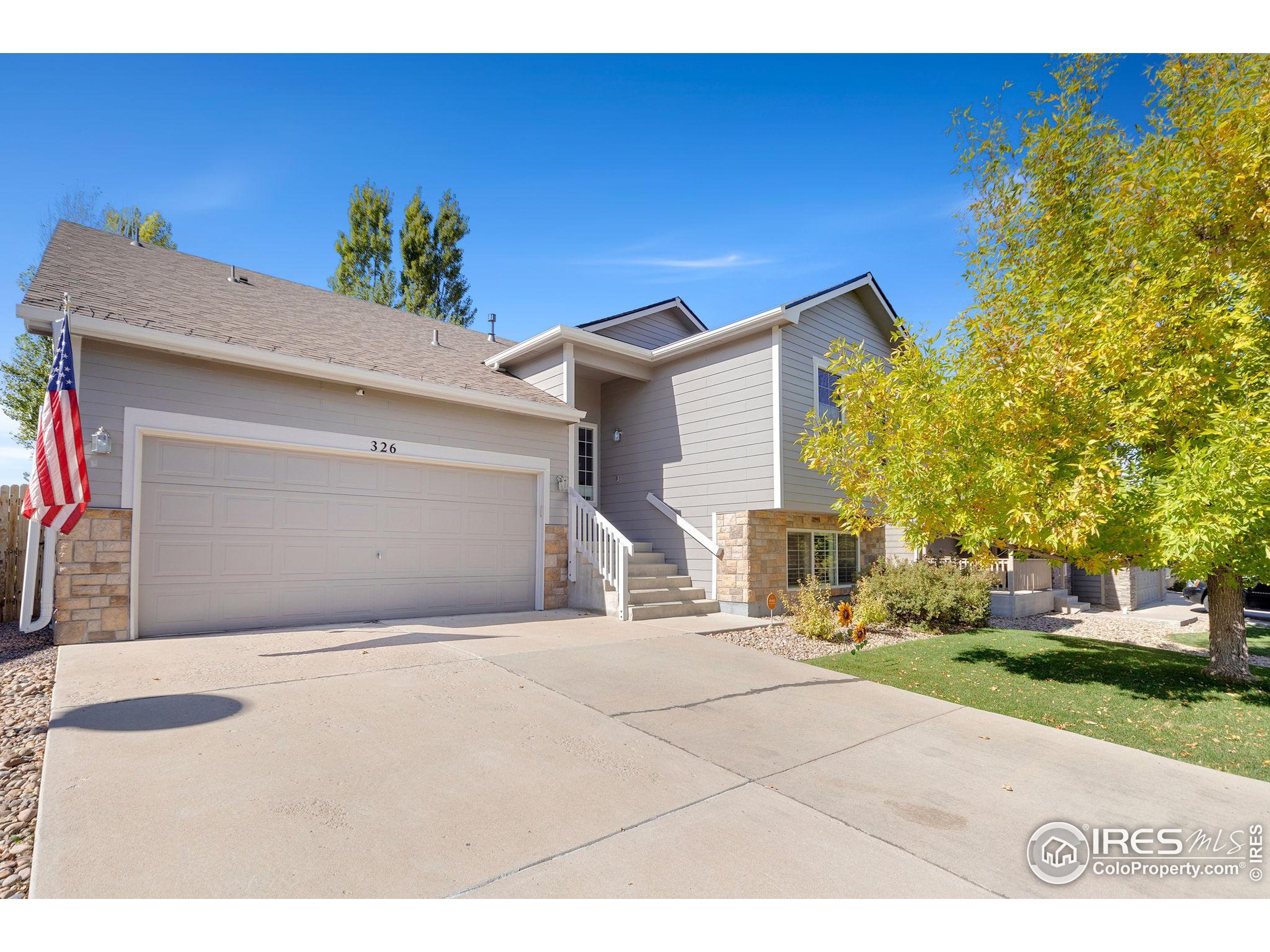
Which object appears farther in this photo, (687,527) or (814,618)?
(687,527)

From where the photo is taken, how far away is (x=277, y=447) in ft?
25.4

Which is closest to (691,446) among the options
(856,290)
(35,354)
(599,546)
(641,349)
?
(641,349)

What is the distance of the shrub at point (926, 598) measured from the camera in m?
9.52

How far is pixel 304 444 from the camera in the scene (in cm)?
789

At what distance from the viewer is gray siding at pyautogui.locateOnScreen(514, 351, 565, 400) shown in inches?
428

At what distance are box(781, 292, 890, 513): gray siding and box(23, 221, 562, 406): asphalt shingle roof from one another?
A: 3.84 meters

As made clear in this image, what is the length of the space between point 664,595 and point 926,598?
4.04m

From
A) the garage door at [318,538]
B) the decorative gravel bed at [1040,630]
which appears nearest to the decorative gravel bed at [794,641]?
the decorative gravel bed at [1040,630]

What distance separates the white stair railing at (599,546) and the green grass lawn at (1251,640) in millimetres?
8411

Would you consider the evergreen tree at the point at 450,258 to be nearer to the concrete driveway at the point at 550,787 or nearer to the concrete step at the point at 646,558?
the concrete step at the point at 646,558

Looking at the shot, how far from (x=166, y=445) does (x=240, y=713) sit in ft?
14.0

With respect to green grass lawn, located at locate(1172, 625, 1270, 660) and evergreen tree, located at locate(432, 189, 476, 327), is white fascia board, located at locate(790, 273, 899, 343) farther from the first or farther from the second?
evergreen tree, located at locate(432, 189, 476, 327)

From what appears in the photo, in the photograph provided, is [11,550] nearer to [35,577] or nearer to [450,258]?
[35,577]

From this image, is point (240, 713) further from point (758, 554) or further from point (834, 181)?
point (834, 181)
